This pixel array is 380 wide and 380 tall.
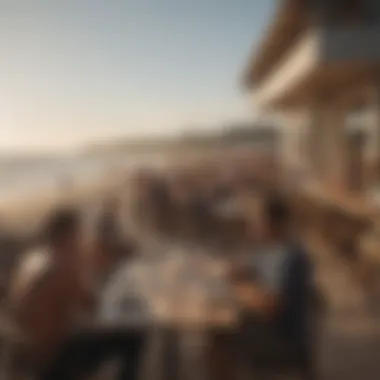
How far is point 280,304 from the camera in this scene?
4.91ft

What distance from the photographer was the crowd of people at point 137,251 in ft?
4.91

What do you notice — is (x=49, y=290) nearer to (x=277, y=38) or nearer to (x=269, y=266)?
(x=269, y=266)

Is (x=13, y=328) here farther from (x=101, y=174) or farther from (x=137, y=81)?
(x=137, y=81)

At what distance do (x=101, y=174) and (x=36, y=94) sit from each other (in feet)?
0.85

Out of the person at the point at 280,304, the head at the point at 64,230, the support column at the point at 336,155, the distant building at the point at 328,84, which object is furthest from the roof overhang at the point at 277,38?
the head at the point at 64,230

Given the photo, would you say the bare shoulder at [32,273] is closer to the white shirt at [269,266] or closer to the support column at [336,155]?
the white shirt at [269,266]

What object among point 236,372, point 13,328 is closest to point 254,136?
point 236,372

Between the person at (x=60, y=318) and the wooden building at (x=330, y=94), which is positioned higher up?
the wooden building at (x=330, y=94)

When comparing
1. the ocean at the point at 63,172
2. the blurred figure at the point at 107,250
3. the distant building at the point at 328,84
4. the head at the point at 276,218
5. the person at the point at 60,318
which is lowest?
the person at the point at 60,318

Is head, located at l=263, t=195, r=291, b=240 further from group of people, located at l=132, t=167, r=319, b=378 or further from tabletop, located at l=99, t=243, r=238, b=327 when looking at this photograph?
tabletop, located at l=99, t=243, r=238, b=327

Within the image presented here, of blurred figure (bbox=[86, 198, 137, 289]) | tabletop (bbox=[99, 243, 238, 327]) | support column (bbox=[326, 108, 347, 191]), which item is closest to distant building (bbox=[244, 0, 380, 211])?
support column (bbox=[326, 108, 347, 191])

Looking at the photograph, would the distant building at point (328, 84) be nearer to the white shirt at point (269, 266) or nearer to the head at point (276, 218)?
the head at point (276, 218)

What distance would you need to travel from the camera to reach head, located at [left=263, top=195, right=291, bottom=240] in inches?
59.4

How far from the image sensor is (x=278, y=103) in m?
1.53
